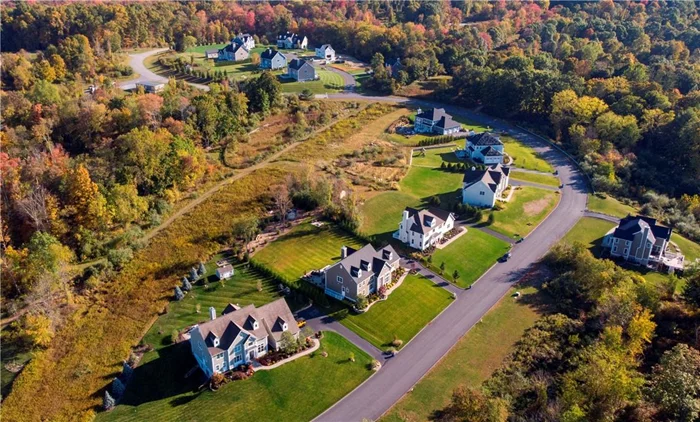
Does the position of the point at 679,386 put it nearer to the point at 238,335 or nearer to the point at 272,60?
the point at 238,335

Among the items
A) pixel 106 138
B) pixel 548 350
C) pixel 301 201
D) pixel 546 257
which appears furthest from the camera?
pixel 106 138

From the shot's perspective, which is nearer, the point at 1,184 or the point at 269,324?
the point at 269,324

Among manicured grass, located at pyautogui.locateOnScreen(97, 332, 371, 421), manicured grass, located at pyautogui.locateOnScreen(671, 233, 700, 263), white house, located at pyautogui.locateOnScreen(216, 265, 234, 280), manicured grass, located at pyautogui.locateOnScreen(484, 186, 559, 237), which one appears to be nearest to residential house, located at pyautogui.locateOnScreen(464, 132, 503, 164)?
manicured grass, located at pyautogui.locateOnScreen(484, 186, 559, 237)

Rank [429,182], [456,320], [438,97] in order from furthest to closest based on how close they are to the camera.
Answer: [438,97] < [429,182] < [456,320]

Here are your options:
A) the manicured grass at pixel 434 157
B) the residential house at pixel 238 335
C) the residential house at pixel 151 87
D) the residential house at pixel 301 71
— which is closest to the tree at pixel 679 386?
the residential house at pixel 238 335

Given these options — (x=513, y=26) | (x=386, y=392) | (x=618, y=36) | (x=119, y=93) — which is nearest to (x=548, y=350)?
(x=386, y=392)

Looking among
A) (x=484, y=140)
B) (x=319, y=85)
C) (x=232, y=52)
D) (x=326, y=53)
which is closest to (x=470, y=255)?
(x=484, y=140)

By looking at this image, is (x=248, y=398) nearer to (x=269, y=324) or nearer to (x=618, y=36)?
(x=269, y=324)
